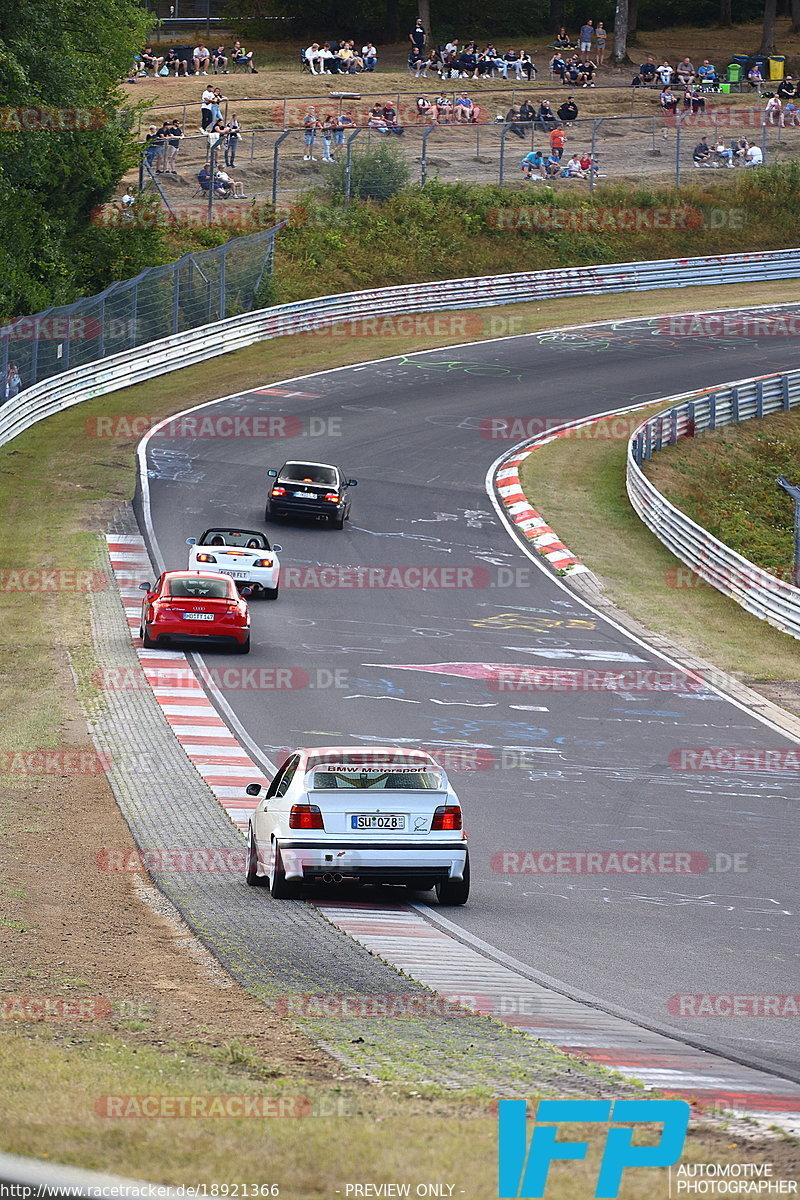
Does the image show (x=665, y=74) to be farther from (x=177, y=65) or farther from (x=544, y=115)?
(x=177, y=65)

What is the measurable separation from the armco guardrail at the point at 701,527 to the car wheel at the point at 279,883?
1759 cm

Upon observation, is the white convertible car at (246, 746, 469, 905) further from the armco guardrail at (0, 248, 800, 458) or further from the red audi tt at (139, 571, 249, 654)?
the armco guardrail at (0, 248, 800, 458)

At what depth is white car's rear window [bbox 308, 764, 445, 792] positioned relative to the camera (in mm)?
12914

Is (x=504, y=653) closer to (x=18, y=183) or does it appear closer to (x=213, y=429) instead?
(x=213, y=429)

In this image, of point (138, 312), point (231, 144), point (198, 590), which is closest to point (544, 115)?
point (231, 144)

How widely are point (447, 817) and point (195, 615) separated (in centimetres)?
1237

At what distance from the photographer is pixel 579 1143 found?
213 inches

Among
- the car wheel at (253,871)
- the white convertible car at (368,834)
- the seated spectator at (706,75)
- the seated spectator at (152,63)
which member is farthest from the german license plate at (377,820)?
the seated spectator at (706,75)

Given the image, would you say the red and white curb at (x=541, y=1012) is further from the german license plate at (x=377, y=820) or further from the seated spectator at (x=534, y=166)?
the seated spectator at (x=534, y=166)

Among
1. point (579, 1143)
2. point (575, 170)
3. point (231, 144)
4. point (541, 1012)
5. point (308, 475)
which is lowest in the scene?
point (308, 475)

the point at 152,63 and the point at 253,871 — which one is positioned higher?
the point at 152,63

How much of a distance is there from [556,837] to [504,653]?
10230 mm

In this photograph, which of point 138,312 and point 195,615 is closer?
point 195,615

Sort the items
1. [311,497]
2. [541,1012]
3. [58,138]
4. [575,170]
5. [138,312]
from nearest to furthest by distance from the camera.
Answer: [541,1012] → [311,497] → [58,138] → [138,312] → [575,170]
